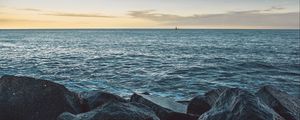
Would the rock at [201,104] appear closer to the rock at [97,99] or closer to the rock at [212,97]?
the rock at [212,97]

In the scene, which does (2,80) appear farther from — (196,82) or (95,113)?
(196,82)

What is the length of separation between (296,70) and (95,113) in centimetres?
2993

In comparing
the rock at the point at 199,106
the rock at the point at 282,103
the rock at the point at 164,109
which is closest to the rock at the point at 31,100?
A: the rock at the point at 164,109

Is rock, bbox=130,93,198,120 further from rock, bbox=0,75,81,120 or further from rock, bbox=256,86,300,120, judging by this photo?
rock, bbox=0,75,81,120

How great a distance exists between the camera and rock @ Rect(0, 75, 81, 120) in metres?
10.2

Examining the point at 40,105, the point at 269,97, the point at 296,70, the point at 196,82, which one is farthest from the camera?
the point at 296,70

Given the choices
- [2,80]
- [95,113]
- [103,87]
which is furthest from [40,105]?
[103,87]

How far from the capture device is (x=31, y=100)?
33.6 feet

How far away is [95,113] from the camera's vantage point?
873cm

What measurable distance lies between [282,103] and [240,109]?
10.3 ft

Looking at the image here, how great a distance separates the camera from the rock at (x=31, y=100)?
10219 millimetres

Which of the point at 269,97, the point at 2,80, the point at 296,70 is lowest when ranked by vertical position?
the point at 296,70

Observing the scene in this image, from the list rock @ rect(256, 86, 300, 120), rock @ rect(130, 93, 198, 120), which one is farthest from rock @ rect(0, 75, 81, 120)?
rock @ rect(256, 86, 300, 120)

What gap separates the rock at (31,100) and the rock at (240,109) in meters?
3.89
